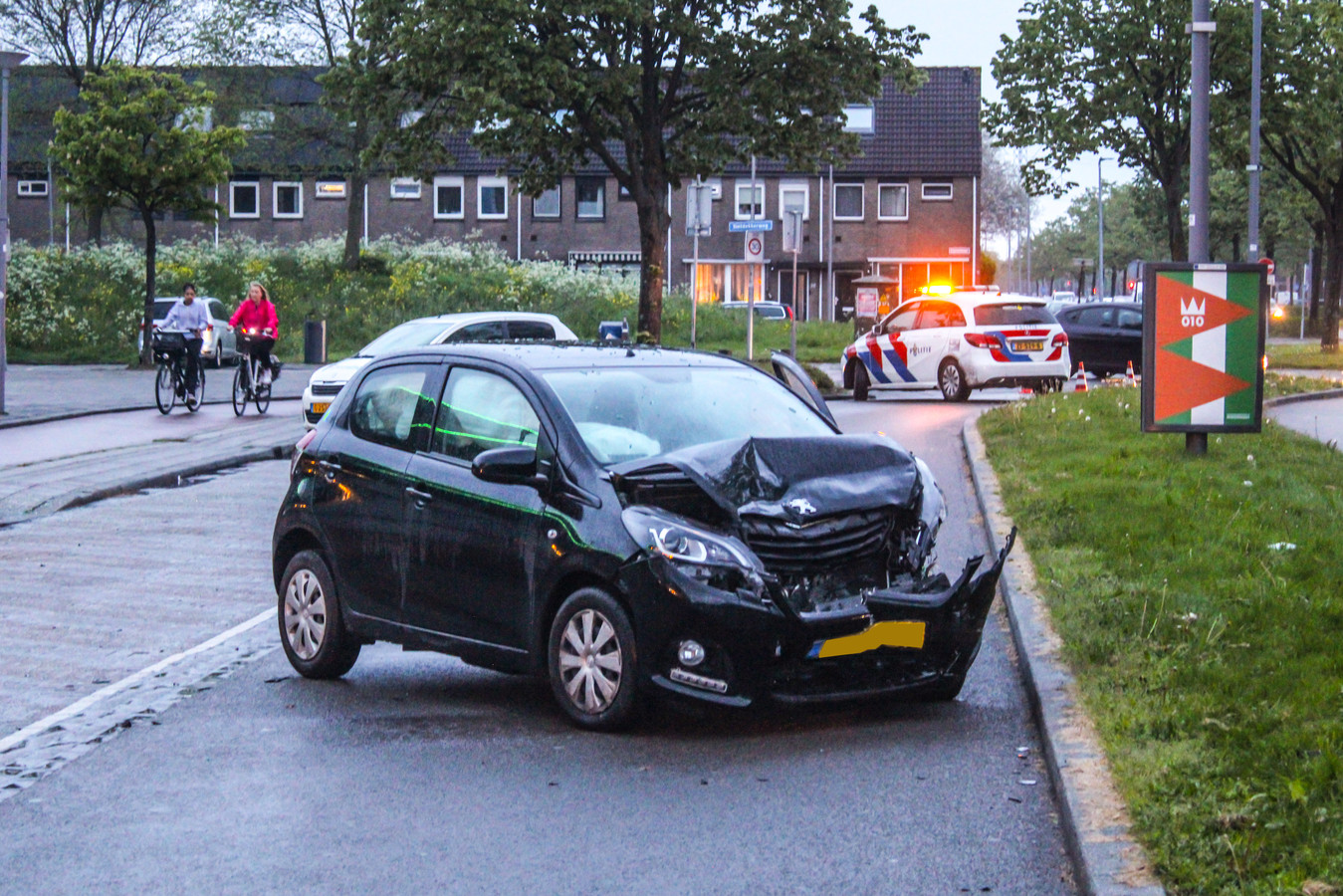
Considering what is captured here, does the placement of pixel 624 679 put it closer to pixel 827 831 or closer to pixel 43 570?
pixel 827 831

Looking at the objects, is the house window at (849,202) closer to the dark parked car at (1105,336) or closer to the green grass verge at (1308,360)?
the green grass verge at (1308,360)

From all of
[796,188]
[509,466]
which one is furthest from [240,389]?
[796,188]

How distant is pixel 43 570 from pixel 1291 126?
33697mm

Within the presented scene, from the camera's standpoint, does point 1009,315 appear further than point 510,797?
Yes

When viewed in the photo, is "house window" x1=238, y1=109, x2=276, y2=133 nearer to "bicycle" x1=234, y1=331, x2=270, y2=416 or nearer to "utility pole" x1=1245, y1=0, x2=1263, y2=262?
"bicycle" x1=234, y1=331, x2=270, y2=416

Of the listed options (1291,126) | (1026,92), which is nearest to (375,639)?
(1026,92)

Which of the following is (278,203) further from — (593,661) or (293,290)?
(593,661)

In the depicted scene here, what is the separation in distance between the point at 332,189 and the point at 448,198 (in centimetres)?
425

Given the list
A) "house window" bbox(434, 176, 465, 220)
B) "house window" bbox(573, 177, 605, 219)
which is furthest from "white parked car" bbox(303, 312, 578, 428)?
"house window" bbox(434, 176, 465, 220)

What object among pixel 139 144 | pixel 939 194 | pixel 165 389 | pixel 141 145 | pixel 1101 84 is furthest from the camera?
pixel 939 194

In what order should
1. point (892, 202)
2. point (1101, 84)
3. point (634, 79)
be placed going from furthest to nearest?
point (892, 202) → point (1101, 84) → point (634, 79)

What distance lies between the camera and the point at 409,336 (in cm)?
1889

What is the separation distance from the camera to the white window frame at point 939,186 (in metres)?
63.9

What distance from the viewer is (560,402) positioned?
7.25 metres
